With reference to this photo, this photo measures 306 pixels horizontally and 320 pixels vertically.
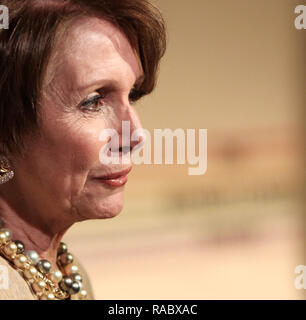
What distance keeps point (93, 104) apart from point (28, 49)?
0.36 feet

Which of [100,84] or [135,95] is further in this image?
[135,95]

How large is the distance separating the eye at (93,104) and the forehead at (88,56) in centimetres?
2

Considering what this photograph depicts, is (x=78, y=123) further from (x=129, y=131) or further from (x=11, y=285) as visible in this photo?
(x=11, y=285)

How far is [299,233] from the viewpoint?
1549 millimetres

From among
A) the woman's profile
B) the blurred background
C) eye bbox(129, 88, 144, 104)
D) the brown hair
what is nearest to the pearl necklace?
the woman's profile

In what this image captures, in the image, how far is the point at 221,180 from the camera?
1.47m

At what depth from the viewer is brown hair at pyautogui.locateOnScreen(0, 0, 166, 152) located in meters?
0.72

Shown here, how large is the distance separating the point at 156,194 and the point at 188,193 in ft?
0.27

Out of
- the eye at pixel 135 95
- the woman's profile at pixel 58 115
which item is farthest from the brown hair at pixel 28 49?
the eye at pixel 135 95

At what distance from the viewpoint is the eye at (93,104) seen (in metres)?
0.76

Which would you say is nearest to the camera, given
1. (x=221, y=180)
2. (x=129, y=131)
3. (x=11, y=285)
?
(x=11, y=285)

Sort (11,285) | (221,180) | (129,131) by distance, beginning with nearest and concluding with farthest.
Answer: (11,285), (129,131), (221,180)

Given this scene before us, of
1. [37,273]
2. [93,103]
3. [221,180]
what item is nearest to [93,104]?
[93,103]

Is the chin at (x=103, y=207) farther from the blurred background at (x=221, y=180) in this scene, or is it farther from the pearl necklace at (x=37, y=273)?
the blurred background at (x=221, y=180)
